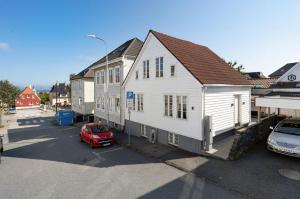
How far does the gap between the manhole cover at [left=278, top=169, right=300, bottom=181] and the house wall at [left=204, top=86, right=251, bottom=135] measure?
424 centimetres

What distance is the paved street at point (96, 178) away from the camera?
770cm

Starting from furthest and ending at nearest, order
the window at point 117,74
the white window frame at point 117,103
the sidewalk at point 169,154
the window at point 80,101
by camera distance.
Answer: the window at point 80,101, the white window frame at point 117,103, the window at point 117,74, the sidewalk at point 169,154

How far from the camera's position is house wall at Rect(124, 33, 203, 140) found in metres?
11.6

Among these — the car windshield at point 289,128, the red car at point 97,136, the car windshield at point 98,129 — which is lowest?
the red car at point 97,136

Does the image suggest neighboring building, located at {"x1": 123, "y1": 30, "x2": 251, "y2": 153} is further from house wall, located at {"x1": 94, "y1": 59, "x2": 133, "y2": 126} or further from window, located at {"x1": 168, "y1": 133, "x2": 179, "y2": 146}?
house wall, located at {"x1": 94, "y1": 59, "x2": 133, "y2": 126}

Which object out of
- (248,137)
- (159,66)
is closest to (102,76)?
(159,66)

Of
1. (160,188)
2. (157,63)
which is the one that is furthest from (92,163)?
(157,63)

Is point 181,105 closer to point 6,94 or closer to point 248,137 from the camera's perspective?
point 248,137

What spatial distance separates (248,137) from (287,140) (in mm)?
1938

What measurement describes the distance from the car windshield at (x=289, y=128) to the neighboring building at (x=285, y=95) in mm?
1049

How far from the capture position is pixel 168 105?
44.5 ft

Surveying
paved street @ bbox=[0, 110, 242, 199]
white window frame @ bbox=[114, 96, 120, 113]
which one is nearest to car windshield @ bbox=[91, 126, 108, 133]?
paved street @ bbox=[0, 110, 242, 199]

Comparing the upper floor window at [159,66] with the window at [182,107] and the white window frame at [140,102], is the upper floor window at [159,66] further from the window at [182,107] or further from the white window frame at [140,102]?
the white window frame at [140,102]

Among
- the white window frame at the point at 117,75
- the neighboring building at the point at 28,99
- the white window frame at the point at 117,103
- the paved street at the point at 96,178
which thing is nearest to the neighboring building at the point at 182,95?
the white window frame at the point at 117,75
